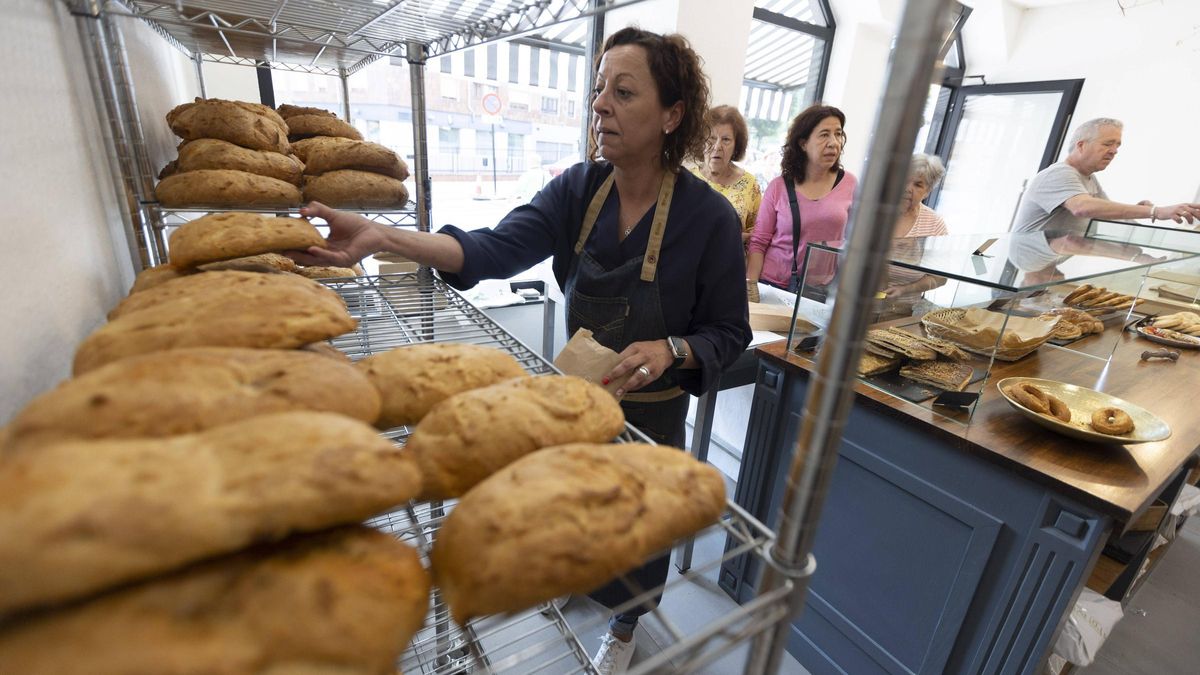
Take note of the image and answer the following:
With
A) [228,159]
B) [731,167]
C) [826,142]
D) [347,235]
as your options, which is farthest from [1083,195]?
[228,159]

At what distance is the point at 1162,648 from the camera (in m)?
2.15

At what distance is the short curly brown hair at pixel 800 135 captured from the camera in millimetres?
2846

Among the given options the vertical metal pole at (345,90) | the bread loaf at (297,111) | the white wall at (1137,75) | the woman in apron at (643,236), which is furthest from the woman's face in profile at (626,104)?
the white wall at (1137,75)

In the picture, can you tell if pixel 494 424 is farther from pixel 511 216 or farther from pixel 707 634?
pixel 511 216

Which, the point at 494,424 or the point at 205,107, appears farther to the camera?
the point at 205,107

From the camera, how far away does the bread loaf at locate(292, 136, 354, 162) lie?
57.9 inches

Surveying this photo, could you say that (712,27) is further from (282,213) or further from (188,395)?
(188,395)

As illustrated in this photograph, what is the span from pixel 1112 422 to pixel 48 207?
91.5 inches

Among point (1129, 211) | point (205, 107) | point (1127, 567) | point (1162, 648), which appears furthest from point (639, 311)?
point (1129, 211)

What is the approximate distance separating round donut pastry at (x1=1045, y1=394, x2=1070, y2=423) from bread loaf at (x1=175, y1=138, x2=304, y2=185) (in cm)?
214

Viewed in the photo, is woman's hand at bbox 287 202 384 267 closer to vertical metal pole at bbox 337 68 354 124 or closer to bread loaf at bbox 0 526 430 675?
bread loaf at bbox 0 526 430 675

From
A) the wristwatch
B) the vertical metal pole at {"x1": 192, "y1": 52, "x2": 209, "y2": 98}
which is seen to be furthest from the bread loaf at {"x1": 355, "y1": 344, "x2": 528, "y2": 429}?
the vertical metal pole at {"x1": 192, "y1": 52, "x2": 209, "y2": 98}

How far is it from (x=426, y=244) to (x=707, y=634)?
43.3 inches

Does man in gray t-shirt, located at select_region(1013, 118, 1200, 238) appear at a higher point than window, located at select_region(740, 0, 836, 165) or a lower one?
lower
